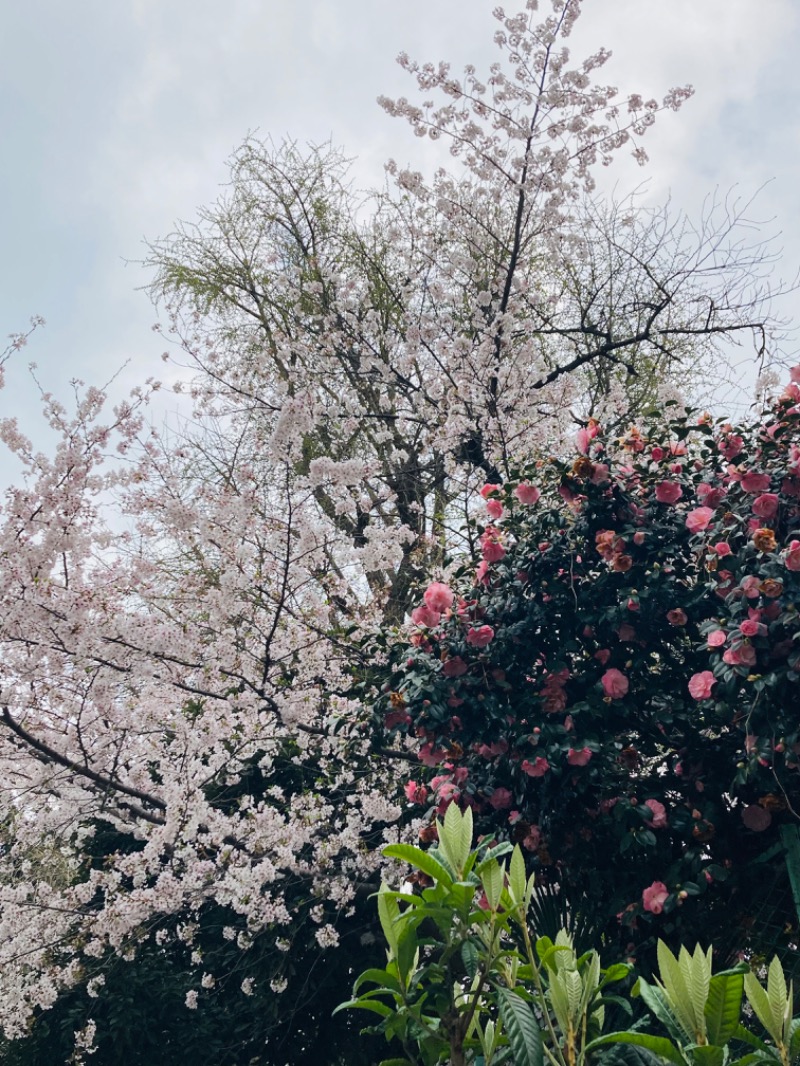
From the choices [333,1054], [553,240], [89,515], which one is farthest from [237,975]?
[553,240]

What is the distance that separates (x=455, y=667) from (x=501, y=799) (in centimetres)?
59

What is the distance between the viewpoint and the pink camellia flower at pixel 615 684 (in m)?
3.27

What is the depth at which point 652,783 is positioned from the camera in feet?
10.7

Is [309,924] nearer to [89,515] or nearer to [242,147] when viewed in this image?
[89,515]

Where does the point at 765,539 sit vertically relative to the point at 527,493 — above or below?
below

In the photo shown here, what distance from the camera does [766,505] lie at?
118 inches

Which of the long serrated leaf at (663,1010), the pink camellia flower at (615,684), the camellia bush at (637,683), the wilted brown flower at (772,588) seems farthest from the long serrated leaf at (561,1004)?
the pink camellia flower at (615,684)

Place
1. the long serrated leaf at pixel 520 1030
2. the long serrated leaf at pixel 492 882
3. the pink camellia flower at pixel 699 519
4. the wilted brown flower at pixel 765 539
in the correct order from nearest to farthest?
1. the long serrated leaf at pixel 520 1030
2. the long serrated leaf at pixel 492 882
3. the wilted brown flower at pixel 765 539
4. the pink camellia flower at pixel 699 519

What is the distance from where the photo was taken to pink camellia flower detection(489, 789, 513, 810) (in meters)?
3.43

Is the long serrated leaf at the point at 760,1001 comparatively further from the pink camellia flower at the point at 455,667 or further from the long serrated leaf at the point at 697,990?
the pink camellia flower at the point at 455,667

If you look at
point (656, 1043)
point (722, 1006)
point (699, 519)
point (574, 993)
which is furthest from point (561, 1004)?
point (699, 519)

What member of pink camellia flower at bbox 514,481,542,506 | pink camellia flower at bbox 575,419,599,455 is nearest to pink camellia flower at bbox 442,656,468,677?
pink camellia flower at bbox 514,481,542,506

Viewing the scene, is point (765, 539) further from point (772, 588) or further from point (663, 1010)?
point (663, 1010)

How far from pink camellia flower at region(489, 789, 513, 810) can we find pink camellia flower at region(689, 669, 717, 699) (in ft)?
3.06
